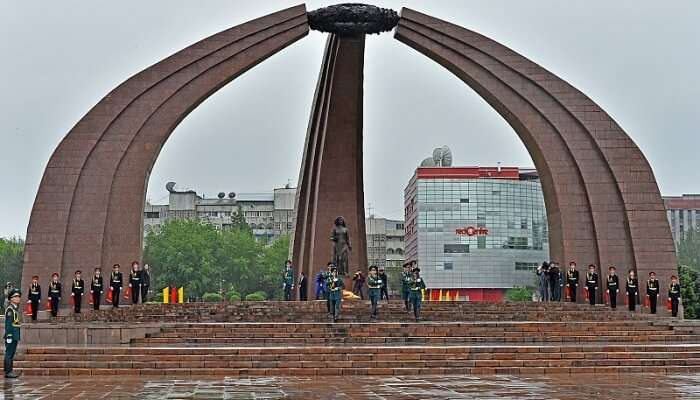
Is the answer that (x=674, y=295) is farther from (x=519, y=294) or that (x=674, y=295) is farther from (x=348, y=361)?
(x=519, y=294)

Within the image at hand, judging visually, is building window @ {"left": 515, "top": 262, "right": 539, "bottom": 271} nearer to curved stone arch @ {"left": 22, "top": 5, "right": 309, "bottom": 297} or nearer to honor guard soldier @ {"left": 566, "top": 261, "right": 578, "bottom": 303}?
honor guard soldier @ {"left": 566, "top": 261, "right": 578, "bottom": 303}

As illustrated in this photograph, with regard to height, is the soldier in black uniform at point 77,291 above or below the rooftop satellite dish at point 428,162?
below

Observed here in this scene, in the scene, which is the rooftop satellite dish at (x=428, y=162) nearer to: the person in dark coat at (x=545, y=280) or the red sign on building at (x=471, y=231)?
the red sign on building at (x=471, y=231)

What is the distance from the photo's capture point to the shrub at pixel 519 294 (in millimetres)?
55562

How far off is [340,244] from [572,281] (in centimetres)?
630

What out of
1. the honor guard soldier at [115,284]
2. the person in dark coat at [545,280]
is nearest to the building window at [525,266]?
the person in dark coat at [545,280]

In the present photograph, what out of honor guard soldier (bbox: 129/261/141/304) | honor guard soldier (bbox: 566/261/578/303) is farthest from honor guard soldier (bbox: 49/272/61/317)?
honor guard soldier (bbox: 566/261/578/303)

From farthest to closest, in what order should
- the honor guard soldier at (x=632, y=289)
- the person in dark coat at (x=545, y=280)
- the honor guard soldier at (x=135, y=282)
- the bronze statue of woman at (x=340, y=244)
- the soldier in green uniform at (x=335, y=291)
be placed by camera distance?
1. the bronze statue of woman at (x=340, y=244)
2. the person in dark coat at (x=545, y=280)
3. the honor guard soldier at (x=135, y=282)
4. the honor guard soldier at (x=632, y=289)
5. the soldier in green uniform at (x=335, y=291)

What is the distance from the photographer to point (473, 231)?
203 feet

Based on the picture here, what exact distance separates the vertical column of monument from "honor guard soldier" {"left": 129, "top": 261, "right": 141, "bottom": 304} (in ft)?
20.0

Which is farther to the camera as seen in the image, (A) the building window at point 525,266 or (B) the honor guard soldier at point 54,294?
(A) the building window at point 525,266

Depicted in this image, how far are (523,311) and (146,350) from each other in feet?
29.4

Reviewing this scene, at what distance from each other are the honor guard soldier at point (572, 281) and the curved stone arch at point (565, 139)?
1.02 m

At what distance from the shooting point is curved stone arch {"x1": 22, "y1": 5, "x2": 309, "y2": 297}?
74.4ft
